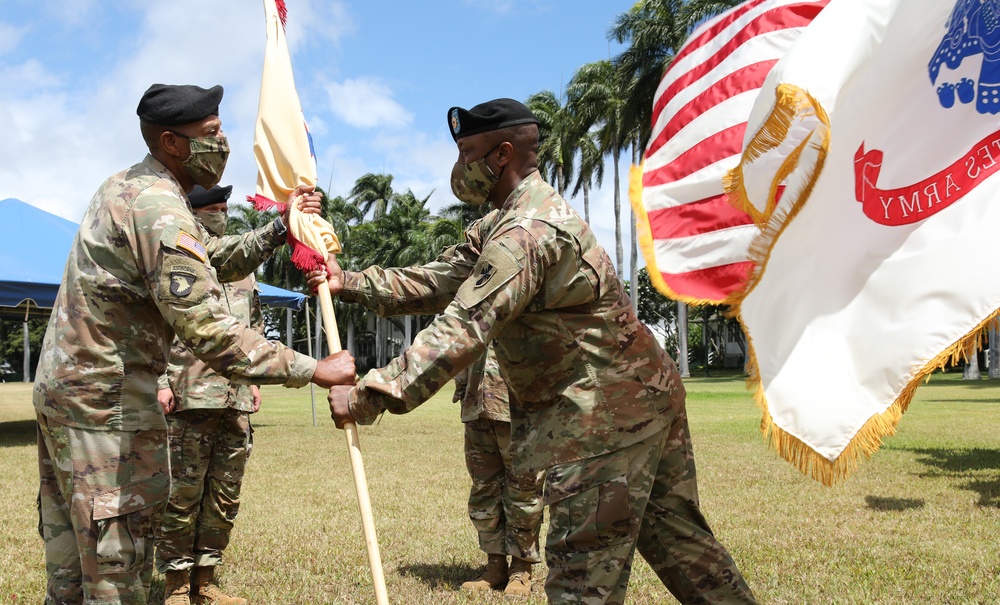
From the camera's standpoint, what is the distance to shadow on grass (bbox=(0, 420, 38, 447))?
12492 millimetres

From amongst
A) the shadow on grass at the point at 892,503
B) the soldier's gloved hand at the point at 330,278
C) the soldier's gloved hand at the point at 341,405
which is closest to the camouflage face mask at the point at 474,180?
the soldier's gloved hand at the point at 330,278

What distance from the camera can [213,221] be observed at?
5.05 metres

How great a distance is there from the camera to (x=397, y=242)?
162 feet

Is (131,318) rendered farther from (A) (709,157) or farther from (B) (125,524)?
(A) (709,157)

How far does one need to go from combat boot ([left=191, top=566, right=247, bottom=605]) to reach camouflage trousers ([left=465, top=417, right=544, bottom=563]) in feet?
4.68

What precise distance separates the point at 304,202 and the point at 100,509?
5.53 ft

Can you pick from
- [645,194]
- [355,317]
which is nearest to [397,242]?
[355,317]

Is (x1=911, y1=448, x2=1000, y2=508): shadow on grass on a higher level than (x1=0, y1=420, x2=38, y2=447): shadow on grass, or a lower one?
lower

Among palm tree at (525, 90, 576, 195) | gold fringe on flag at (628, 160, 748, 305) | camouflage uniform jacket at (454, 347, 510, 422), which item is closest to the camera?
camouflage uniform jacket at (454, 347, 510, 422)

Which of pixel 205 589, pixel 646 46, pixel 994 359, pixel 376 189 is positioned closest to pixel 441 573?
pixel 205 589

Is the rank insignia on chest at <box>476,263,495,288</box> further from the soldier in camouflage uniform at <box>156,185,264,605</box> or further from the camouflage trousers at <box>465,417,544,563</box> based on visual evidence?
the camouflage trousers at <box>465,417,544,563</box>

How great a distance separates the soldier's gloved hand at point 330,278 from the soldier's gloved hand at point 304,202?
300 mm

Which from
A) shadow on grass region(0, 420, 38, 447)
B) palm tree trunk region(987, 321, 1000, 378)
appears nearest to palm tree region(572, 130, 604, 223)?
palm tree trunk region(987, 321, 1000, 378)

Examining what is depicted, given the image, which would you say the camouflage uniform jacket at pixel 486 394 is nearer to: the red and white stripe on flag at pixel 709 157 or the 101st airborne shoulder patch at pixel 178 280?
the red and white stripe on flag at pixel 709 157
